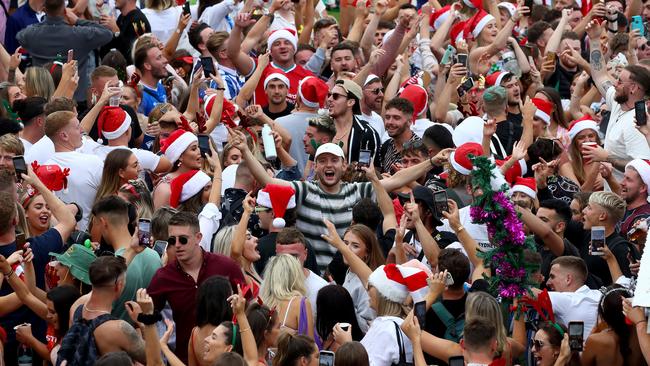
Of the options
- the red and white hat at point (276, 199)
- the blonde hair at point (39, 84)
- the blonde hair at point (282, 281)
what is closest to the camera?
the blonde hair at point (282, 281)

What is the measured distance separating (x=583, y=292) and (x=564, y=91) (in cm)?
634

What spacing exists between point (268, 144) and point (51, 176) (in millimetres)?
1760

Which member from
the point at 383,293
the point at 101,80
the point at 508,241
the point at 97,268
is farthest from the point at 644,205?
the point at 101,80

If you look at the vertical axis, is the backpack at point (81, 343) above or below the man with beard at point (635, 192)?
above

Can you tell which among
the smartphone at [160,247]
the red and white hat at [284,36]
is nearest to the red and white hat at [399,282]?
the smartphone at [160,247]

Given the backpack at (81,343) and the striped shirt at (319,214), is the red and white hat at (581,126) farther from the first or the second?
the backpack at (81,343)

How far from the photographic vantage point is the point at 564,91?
1455 centimetres

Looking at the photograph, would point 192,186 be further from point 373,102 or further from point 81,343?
point 373,102

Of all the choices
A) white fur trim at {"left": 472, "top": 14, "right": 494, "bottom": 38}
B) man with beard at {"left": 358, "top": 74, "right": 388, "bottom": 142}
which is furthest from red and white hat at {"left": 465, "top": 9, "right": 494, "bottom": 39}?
man with beard at {"left": 358, "top": 74, "right": 388, "bottom": 142}

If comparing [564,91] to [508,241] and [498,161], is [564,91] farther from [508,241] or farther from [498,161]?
[508,241]

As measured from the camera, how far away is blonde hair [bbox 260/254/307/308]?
326 inches

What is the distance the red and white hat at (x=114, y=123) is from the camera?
1069 centimetres

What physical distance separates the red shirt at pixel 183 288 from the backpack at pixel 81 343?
24.4 inches

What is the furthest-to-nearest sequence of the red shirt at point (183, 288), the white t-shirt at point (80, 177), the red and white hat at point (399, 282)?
the white t-shirt at point (80, 177), the red shirt at point (183, 288), the red and white hat at point (399, 282)
